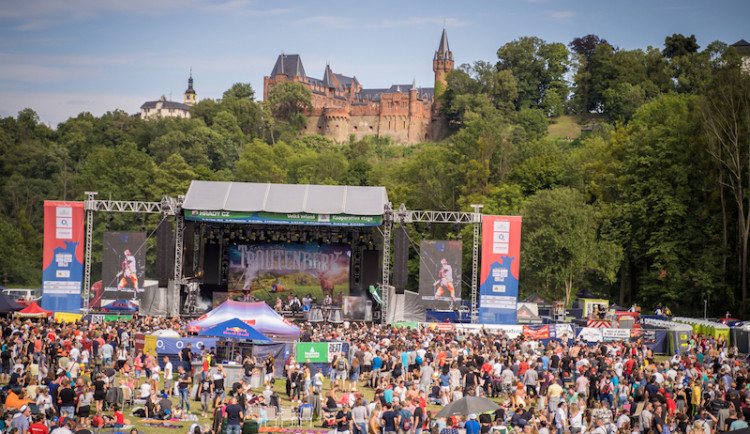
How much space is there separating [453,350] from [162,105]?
15243cm

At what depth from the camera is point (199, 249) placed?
112ft

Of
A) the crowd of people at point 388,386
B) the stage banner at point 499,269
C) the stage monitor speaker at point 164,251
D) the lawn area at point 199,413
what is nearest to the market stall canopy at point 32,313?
the crowd of people at point 388,386

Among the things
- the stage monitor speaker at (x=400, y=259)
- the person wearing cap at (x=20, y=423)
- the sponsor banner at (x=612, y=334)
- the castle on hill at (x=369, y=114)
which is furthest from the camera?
the castle on hill at (x=369, y=114)

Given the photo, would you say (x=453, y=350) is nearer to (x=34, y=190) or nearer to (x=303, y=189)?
(x=303, y=189)

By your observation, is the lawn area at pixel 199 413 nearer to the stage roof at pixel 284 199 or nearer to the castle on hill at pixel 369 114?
the stage roof at pixel 284 199

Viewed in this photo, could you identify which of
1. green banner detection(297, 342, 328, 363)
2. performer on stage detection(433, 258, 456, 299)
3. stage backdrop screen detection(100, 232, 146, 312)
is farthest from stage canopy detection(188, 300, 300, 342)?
performer on stage detection(433, 258, 456, 299)

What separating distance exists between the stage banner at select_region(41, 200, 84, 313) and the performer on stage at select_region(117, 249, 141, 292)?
1.46 meters

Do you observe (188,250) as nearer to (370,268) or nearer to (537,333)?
(370,268)

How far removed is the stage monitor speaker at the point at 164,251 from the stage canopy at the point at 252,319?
33.7 feet

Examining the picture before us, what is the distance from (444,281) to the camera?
31.0 meters

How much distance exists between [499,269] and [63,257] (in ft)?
55.3

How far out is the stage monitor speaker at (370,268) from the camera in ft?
111

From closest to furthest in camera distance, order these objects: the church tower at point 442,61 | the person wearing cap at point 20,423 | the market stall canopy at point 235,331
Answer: the person wearing cap at point 20,423 < the market stall canopy at point 235,331 < the church tower at point 442,61

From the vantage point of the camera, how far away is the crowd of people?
42.1 feet
